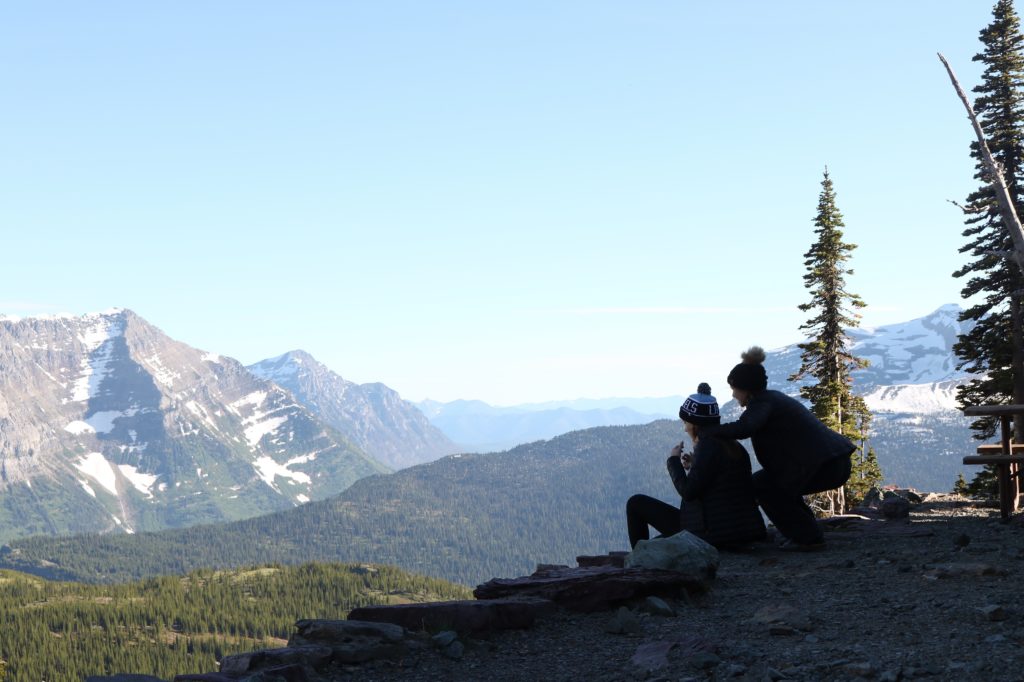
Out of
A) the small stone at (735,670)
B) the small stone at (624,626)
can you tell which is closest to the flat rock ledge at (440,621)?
the small stone at (624,626)

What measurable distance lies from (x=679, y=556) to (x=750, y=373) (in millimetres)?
2738

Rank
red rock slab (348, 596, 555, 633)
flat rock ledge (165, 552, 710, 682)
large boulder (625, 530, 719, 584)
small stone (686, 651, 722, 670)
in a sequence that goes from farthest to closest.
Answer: large boulder (625, 530, 719, 584)
red rock slab (348, 596, 555, 633)
flat rock ledge (165, 552, 710, 682)
small stone (686, 651, 722, 670)

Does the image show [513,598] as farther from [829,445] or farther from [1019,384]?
[1019,384]

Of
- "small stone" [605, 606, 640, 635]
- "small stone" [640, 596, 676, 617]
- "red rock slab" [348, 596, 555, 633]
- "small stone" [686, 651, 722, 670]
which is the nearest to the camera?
"small stone" [686, 651, 722, 670]

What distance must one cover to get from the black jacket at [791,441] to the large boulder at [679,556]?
159 cm

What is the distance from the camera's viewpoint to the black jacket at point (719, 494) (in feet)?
41.5

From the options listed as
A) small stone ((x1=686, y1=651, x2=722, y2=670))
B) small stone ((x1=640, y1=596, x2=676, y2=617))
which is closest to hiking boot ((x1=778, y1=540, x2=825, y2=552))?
small stone ((x1=640, y1=596, x2=676, y2=617))

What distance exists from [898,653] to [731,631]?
204cm

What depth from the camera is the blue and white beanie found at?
12.8 m

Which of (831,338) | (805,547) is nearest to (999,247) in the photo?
(831,338)

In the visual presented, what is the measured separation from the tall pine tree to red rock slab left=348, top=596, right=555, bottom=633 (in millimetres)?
31279

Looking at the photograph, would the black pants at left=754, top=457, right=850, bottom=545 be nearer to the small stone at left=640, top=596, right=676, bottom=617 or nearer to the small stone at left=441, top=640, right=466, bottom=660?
the small stone at left=640, top=596, right=676, bottom=617

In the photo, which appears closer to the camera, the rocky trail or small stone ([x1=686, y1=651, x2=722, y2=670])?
the rocky trail

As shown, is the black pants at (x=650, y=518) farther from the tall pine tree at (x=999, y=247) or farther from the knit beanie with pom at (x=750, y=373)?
the tall pine tree at (x=999, y=247)
